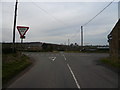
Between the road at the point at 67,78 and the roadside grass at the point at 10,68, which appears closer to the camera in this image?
the road at the point at 67,78

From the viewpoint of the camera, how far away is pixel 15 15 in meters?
19.2

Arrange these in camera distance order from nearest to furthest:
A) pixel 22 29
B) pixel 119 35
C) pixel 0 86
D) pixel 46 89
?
1. pixel 46 89
2. pixel 0 86
3. pixel 22 29
4. pixel 119 35

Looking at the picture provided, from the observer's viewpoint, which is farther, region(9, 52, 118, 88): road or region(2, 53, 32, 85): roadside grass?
region(2, 53, 32, 85): roadside grass

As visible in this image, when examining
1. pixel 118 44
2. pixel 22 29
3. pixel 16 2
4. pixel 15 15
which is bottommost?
pixel 118 44

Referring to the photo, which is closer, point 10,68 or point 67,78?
point 67,78

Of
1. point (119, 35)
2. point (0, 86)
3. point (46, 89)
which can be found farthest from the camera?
point (119, 35)

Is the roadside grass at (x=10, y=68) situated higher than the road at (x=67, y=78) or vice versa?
the roadside grass at (x=10, y=68)

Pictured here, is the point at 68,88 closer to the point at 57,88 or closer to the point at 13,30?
the point at 57,88

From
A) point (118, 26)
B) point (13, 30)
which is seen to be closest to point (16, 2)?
point (13, 30)

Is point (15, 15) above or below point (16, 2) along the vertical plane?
below

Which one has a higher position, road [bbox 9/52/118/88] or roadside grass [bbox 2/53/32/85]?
roadside grass [bbox 2/53/32/85]

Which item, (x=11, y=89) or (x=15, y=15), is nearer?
(x=11, y=89)

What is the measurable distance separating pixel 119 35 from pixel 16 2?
41.2ft

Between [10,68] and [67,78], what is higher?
[10,68]
